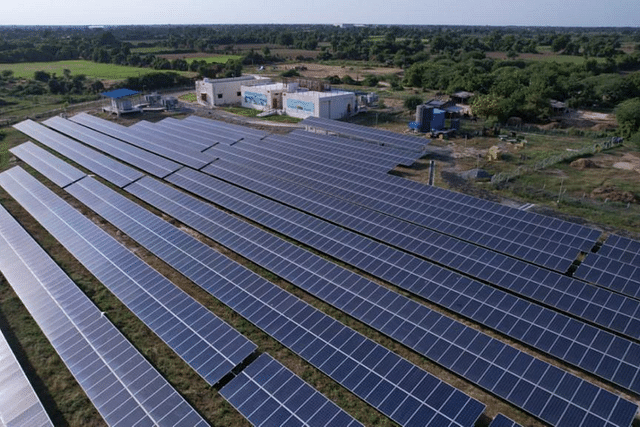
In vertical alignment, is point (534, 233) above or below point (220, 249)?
above

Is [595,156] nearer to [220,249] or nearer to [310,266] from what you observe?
[310,266]

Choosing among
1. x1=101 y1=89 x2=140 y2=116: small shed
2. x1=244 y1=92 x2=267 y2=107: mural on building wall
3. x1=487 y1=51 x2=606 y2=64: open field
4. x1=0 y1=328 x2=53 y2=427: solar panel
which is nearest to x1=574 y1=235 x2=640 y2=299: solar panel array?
x1=0 y1=328 x2=53 y2=427: solar panel

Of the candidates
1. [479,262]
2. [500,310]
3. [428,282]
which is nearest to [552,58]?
[479,262]

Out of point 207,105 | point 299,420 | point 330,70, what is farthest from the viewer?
point 330,70

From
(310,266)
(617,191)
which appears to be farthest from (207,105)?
(617,191)

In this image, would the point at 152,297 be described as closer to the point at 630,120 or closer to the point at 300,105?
the point at 300,105

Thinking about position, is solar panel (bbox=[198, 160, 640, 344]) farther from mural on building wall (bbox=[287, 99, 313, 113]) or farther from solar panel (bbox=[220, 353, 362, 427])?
mural on building wall (bbox=[287, 99, 313, 113])

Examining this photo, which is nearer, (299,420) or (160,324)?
(299,420)
